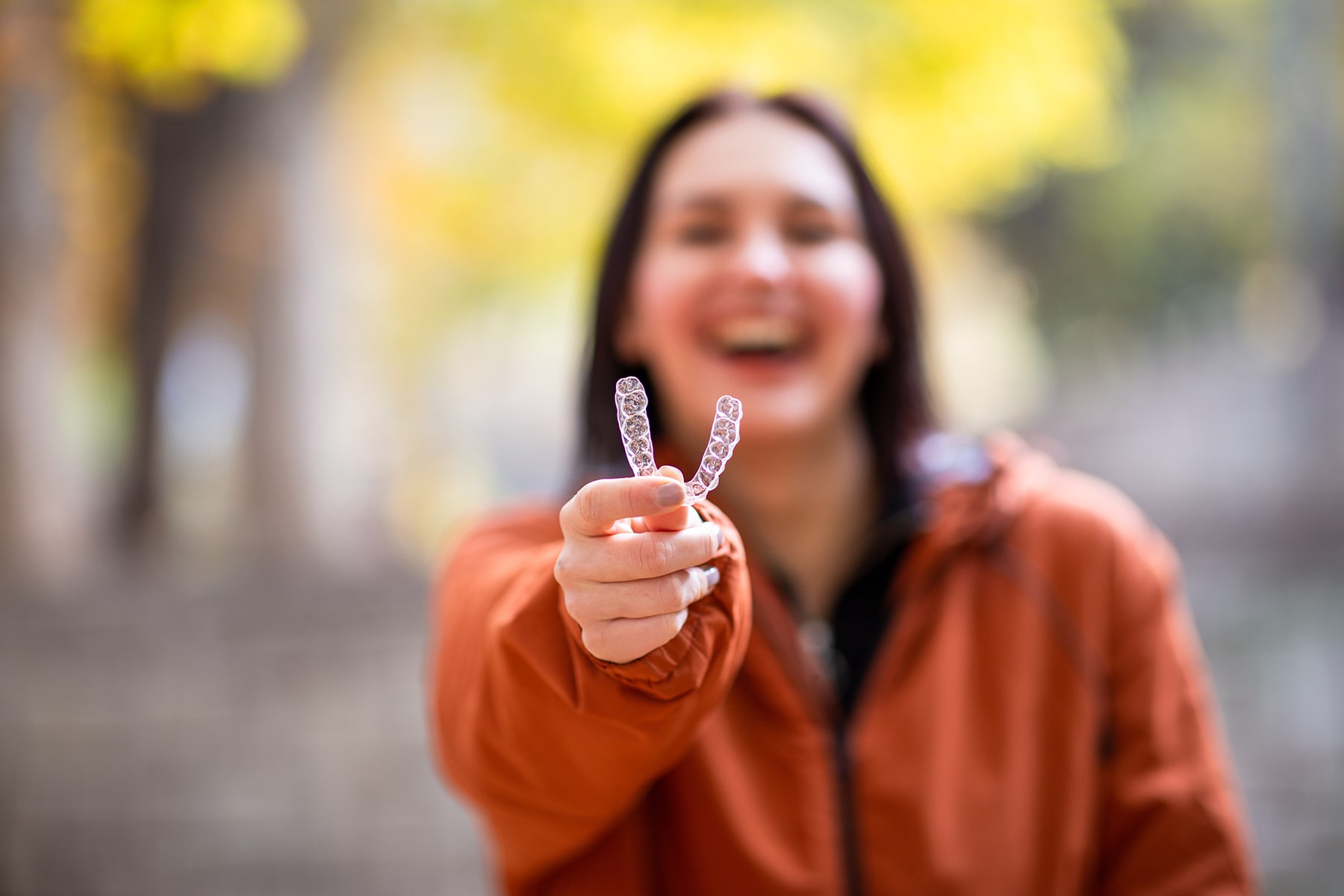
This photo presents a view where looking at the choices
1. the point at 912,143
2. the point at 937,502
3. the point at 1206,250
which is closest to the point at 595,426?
the point at 937,502

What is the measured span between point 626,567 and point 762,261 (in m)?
0.80

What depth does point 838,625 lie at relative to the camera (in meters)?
1.84

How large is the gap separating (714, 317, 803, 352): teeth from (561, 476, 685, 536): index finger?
0.73 meters

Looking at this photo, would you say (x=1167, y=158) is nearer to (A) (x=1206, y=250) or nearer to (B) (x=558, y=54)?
(A) (x=1206, y=250)

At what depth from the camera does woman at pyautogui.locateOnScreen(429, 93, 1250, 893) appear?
1580mm

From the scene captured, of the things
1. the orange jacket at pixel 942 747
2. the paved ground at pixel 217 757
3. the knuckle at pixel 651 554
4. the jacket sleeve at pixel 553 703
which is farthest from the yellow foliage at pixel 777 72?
the paved ground at pixel 217 757

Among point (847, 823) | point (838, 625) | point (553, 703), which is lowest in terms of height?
point (847, 823)

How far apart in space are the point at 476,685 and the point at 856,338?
0.92 m

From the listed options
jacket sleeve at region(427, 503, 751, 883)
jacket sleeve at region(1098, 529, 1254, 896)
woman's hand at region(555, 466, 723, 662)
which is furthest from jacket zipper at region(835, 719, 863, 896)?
woman's hand at region(555, 466, 723, 662)

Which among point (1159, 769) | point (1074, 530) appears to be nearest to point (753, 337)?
point (1074, 530)

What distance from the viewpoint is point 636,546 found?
104 centimetres

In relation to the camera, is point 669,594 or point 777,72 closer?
point 669,594

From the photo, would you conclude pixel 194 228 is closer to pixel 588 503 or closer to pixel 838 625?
pixel 838 625

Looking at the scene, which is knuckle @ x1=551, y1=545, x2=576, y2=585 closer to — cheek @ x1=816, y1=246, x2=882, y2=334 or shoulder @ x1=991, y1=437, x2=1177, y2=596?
cheek @ x1=816, y1=246, x2=882, y2=334
